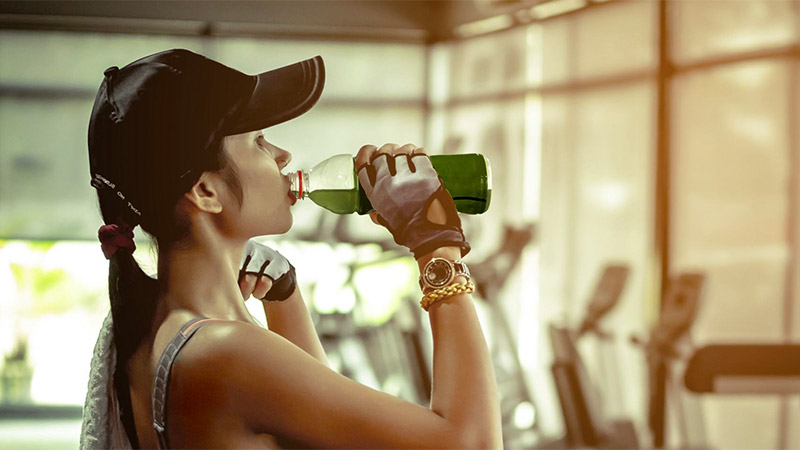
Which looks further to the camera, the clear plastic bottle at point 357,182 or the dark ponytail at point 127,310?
the clear plastic bottle at point 357,182

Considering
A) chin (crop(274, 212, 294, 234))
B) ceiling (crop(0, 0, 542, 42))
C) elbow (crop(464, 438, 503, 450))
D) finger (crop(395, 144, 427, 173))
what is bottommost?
elbow (crop(464, 438, 503, 450))

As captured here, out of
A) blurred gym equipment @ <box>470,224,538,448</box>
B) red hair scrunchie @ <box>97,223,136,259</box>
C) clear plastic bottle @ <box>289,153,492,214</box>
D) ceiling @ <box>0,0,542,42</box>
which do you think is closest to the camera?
red hair scrunchie @ <box>97,223,136,259</box>

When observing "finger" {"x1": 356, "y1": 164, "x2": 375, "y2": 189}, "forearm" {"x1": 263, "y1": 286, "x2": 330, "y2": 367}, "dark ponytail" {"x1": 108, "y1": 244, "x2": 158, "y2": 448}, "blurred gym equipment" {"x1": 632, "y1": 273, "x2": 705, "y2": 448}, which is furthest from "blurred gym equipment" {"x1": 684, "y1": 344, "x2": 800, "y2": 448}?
"blurred gym equipment" {"x1": 632, "y1": 273, "x2": 705, "y2": 448}

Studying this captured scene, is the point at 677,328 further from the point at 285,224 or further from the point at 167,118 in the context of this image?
the point at 167,118

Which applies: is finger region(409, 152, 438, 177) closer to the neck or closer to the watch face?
the watch face

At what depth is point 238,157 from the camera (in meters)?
0.84

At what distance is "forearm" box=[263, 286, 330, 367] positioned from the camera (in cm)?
98

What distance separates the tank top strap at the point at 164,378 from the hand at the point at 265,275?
0.17 m

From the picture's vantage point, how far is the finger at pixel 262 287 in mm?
965

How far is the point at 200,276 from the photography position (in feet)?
2.78

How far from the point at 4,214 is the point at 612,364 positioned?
168 inches

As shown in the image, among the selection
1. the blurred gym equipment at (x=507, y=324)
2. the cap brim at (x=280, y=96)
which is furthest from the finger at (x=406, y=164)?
the blurred gym equipment at (x=507, y=324)

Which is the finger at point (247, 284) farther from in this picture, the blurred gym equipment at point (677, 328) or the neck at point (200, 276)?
the blurred gym equipment at point (677, 328)

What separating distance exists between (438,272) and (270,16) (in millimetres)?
5466
